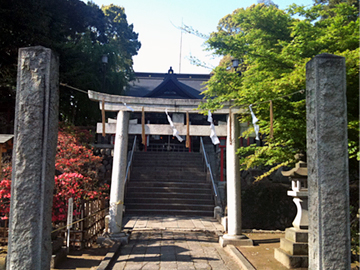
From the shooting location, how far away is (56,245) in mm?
6551

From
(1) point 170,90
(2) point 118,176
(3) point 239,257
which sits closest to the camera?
(3) point 239,257

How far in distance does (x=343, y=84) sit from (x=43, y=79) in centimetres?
386

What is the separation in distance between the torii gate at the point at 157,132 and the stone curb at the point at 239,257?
17.1 inches

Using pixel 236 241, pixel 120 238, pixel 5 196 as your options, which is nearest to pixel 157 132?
pixel 120 238

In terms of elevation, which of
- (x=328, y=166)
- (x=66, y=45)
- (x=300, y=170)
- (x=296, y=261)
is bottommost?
(x=296, y=261)

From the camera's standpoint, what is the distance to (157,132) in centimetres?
852

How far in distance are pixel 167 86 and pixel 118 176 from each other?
635 inches

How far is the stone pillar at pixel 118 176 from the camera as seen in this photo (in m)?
8.09

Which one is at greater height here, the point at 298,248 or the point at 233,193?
the point at 233,193

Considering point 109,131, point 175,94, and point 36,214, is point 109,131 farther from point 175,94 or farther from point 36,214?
point 175,94

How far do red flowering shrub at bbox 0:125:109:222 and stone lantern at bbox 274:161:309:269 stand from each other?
5.18 metres

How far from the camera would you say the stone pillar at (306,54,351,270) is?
11.6 feet

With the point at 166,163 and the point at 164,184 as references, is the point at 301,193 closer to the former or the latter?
the point at 164,184

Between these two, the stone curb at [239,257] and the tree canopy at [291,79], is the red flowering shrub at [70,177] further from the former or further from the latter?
the tree canopy at [291,79]
